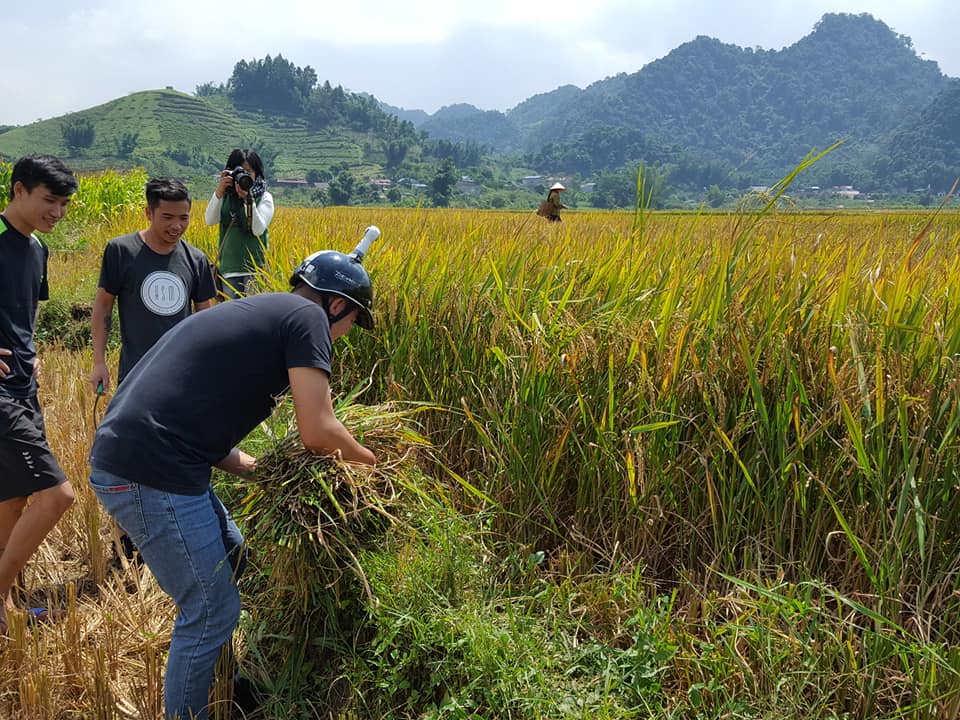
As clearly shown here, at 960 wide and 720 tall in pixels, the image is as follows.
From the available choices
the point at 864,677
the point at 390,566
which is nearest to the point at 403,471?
the point at 390,566

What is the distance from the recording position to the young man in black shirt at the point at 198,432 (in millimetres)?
1808

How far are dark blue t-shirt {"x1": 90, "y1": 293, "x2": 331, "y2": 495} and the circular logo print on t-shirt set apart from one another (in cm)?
143

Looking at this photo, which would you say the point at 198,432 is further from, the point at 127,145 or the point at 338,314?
the point at 127,145

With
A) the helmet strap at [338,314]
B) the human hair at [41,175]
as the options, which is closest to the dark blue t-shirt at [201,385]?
the helmet strap at [338,314]

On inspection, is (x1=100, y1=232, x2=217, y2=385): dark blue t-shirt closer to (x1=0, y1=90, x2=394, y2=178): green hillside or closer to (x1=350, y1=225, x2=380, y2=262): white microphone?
(x1=350, y1=225, x2=380, y2=262): white microphone

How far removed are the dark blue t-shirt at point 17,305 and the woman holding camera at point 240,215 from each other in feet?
5.34

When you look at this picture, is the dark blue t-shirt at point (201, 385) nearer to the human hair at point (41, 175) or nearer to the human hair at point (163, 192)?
the human hair at point (41, 175)

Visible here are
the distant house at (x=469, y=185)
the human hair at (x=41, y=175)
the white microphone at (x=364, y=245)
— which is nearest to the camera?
the white microphone at (x=364, y=245)

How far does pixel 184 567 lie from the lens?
1864mm

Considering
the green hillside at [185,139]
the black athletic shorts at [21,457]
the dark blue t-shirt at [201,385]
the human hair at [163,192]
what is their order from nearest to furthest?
the dark blue t-shirt at [201,385] < the black athletic shorts at [21,457] < the human hair at [163,192] < the green hillside at [185,139]

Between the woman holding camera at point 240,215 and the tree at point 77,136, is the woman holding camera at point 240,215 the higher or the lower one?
the lower one

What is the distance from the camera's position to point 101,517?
3.35 metres

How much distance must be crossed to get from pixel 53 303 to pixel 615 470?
685 centimetres

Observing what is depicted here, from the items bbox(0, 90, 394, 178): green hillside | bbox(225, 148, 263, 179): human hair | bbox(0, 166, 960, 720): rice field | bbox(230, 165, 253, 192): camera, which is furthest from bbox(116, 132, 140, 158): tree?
bbox(0, 166, 960, 720): rice field
